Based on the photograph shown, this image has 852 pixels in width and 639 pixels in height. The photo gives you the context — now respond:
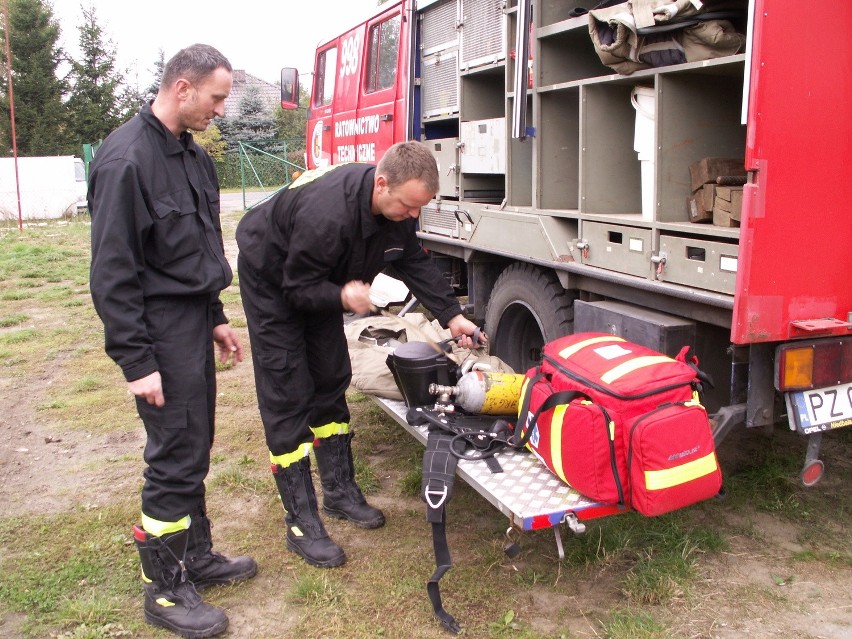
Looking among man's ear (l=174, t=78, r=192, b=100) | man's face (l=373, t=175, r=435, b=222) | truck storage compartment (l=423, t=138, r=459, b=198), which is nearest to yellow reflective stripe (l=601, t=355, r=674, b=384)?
man's face (l=373, t=175, r=435, b=222)

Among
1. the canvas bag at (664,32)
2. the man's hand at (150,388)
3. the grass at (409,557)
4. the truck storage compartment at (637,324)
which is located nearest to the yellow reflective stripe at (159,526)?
the grass at (409,557)

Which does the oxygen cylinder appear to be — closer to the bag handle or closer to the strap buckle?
the bag handle

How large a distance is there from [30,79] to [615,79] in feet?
114

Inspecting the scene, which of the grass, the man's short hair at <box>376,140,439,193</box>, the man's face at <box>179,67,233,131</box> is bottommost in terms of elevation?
the grass

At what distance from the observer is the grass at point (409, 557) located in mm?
2904

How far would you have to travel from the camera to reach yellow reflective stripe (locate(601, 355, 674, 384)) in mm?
2795

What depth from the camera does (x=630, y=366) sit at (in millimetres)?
2830

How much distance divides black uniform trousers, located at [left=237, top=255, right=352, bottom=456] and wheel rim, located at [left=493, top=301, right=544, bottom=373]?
1.47 metres

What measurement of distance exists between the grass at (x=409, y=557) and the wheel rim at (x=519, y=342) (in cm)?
77

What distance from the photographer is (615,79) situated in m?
3.47

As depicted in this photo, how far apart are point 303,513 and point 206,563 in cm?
44

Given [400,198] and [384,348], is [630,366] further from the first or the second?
[384,348]

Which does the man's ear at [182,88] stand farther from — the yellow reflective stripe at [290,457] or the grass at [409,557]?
the grass at [409,557]

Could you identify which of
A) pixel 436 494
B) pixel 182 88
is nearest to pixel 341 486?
pixel 436 494
